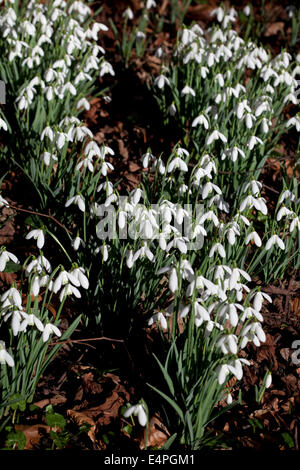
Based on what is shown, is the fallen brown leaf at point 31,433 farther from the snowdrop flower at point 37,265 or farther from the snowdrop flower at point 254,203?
the snowdrop flower at point 254,203

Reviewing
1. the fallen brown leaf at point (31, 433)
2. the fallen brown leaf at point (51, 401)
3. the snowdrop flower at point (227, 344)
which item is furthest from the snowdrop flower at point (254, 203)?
the fallen brown leaf at point (31, 433)

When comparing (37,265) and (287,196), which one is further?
(287,196)

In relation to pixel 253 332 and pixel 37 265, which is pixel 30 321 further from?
pixel 253 332

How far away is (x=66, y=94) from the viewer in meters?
3.33

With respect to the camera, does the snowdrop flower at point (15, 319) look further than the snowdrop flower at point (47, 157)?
No

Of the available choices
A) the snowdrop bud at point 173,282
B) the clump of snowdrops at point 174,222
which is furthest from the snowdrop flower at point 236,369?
the snowdrop bud at point 173,282

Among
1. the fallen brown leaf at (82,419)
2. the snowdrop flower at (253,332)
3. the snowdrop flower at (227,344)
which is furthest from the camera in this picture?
the fallen brown leaf at (82,419)

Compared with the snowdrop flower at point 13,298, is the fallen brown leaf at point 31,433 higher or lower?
lower

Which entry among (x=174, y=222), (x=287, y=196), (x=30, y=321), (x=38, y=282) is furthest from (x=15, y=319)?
(x=287, y=196)

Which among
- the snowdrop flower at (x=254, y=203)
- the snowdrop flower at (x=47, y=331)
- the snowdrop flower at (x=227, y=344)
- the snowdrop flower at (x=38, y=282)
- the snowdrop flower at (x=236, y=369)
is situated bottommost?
the snowdrop flower at (x=236, y=369)

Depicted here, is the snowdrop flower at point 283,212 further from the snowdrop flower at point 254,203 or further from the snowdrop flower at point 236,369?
the snowdrop flower at point 236,369

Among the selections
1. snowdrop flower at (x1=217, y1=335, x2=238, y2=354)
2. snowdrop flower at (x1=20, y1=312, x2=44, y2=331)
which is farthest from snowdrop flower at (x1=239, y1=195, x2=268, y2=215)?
snowdrop flower at (x1=20, y1=312, x2=44, y2=331)

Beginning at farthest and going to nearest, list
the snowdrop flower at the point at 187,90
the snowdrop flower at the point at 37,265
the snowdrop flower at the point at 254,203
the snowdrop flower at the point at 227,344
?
the snowdrop flower at the point at 187,90
the snowdrop flower at the point at 254,203
the snowdrop flower at the point at 37,265
the snowdrop flower at the point at 227,344

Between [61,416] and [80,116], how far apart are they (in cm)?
252
